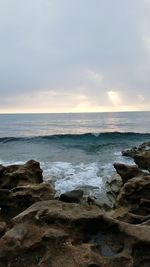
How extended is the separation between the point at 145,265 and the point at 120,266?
0.35m

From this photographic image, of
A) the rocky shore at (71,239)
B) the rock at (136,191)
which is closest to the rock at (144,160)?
the rock at (136,191)

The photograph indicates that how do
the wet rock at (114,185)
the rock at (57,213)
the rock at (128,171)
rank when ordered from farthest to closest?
the wet rock at (114,185) → the rock at (128,171) → the rock at (57,213)

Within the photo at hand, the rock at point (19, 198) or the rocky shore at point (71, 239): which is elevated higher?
the rocky shore at point (71, 239)

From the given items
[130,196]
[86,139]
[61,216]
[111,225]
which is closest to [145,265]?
[111,225]

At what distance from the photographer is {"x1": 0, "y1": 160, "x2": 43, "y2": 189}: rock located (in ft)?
39.7

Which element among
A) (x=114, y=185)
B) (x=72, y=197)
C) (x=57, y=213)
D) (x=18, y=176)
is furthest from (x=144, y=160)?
(x=57, y=213)

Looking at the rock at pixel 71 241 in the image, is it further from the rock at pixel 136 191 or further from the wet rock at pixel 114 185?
the wet rock at pixel 114 185

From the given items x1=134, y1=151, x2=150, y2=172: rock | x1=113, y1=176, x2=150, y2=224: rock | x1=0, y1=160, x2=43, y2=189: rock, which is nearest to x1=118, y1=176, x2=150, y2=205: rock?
x1=113, y1=176, x2=150, y2=224: rock

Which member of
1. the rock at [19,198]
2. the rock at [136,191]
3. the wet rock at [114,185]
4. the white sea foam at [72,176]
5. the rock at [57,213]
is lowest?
the white sea foam at [72,176]

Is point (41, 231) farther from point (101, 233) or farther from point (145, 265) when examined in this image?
point (145, 265)

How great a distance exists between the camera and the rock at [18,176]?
12.1 metres

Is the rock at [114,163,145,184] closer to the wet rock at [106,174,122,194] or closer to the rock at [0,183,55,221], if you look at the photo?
the wet rock at [106,174,122,194]

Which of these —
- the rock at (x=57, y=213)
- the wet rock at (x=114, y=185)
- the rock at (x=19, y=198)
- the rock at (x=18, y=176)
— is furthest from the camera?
the wet rock at (x=114, y=185)

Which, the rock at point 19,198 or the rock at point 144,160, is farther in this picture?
the rock at point 144,160
